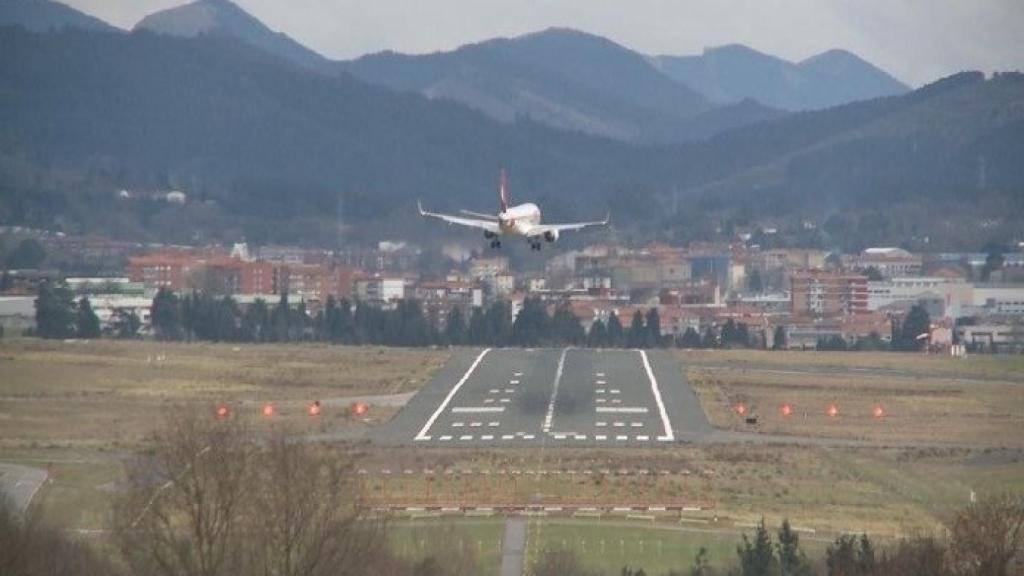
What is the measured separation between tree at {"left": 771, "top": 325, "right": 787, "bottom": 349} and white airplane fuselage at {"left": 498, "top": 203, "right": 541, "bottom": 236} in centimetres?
4123

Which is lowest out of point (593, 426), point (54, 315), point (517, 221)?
point (593, 426)

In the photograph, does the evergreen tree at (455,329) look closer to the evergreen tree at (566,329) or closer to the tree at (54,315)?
the evergreen tree at (566,329)

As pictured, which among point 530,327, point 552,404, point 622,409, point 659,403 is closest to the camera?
point 622,409

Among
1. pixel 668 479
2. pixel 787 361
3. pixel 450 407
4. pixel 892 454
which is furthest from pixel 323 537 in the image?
pixel 787 361

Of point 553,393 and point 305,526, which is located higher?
point 553,393

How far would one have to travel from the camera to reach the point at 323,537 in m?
49.8

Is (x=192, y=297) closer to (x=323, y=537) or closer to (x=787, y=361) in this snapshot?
(x=787, y=361)

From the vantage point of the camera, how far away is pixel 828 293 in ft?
541

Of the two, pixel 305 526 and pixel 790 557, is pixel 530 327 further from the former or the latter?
pixel 305 526

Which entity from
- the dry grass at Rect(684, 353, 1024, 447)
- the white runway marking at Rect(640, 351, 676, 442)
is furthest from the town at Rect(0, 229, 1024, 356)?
the white runway marking at Rect(640, 351, 676, 442)

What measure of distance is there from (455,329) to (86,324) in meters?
16.1

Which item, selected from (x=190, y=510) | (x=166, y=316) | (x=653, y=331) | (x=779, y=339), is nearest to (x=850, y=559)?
(x=190, y=510)

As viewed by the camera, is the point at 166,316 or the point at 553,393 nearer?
the point at 553,393

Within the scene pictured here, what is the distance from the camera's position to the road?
61312 mm
